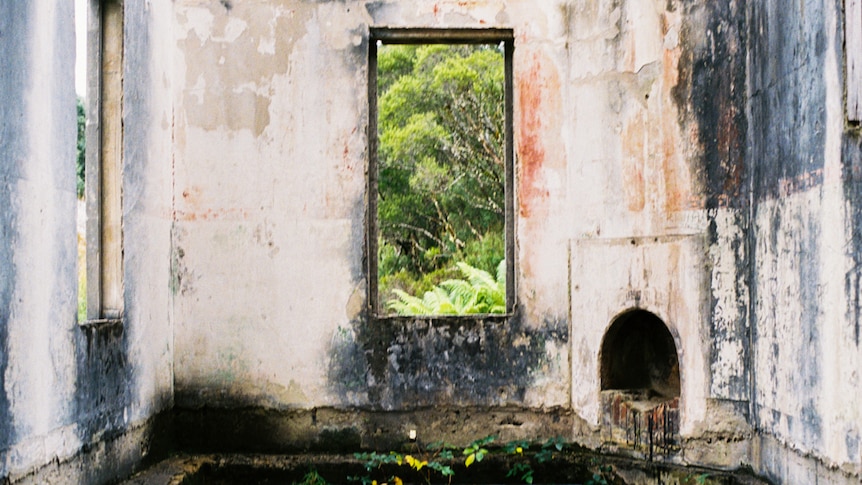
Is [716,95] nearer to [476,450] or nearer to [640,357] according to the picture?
[640,357]

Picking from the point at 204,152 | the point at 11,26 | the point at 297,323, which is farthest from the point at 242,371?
the point at 11,26

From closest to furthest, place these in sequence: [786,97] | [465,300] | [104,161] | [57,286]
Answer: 1. [57,286]
2. [786,97]
3. [104,161]
4. [465,300]

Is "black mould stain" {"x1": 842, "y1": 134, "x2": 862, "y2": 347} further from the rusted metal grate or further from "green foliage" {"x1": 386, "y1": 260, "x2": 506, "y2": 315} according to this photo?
"green foliage" {"x1": 386, "y1": 260, "x2": 506, "y2": 315}

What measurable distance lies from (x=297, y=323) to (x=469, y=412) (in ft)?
4.82

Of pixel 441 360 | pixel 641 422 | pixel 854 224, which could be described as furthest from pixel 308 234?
pixel 854 224

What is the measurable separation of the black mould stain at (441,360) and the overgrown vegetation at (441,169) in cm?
684

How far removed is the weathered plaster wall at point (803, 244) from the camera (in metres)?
3.90

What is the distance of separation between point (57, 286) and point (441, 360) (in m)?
2.76

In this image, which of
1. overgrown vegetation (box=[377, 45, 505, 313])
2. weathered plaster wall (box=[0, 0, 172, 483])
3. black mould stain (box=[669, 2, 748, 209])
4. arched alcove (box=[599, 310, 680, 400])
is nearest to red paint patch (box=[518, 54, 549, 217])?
black mould stain (box=[669, 2, 748, 209])

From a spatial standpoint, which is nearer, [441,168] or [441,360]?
[441,360]

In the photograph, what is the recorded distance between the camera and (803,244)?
4297 mm

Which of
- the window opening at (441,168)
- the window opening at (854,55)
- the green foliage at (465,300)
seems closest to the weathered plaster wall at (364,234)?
the window opening at (854,55)

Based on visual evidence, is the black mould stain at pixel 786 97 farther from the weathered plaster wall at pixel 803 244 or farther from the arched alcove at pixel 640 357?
the arched alcove at pixel 640 357

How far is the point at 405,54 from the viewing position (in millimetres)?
15000
